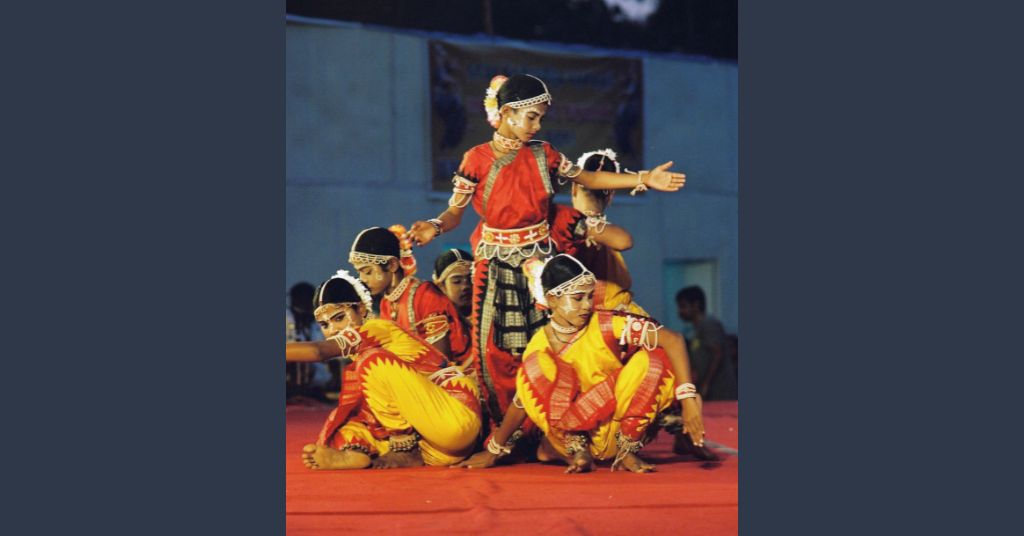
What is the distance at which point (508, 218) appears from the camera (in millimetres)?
4137

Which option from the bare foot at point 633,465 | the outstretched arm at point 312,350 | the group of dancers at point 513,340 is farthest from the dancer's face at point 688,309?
the outstretched arm at point 312,350

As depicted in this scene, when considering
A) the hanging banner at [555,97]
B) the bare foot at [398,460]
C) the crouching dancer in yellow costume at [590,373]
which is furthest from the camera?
the hanging banner at [555,97]

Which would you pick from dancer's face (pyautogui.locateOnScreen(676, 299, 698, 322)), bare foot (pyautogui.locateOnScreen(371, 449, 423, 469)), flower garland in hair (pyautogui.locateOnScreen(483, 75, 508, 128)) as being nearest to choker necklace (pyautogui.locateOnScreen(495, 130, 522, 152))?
flower garland in hair (pyautogui.locateOnScreen(483, 75, 508, 128))

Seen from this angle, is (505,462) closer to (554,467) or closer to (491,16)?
(554,467)

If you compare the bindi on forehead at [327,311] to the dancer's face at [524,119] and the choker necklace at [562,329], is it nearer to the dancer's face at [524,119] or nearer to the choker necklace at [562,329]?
the choker necklace at [562,329]

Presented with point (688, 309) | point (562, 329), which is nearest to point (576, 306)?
point (562, 329)

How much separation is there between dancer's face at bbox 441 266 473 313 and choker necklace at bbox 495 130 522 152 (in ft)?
3.79

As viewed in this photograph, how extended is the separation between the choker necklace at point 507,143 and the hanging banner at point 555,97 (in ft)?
4.66

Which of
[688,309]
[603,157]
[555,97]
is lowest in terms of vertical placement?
[688,309]

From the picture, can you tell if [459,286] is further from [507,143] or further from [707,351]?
[707,351]

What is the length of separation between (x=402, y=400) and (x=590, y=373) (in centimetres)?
83

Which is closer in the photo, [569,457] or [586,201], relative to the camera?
[569,457]

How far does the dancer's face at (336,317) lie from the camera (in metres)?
4.11

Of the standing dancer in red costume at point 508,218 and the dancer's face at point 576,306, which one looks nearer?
the dancer's face at point 576,306
